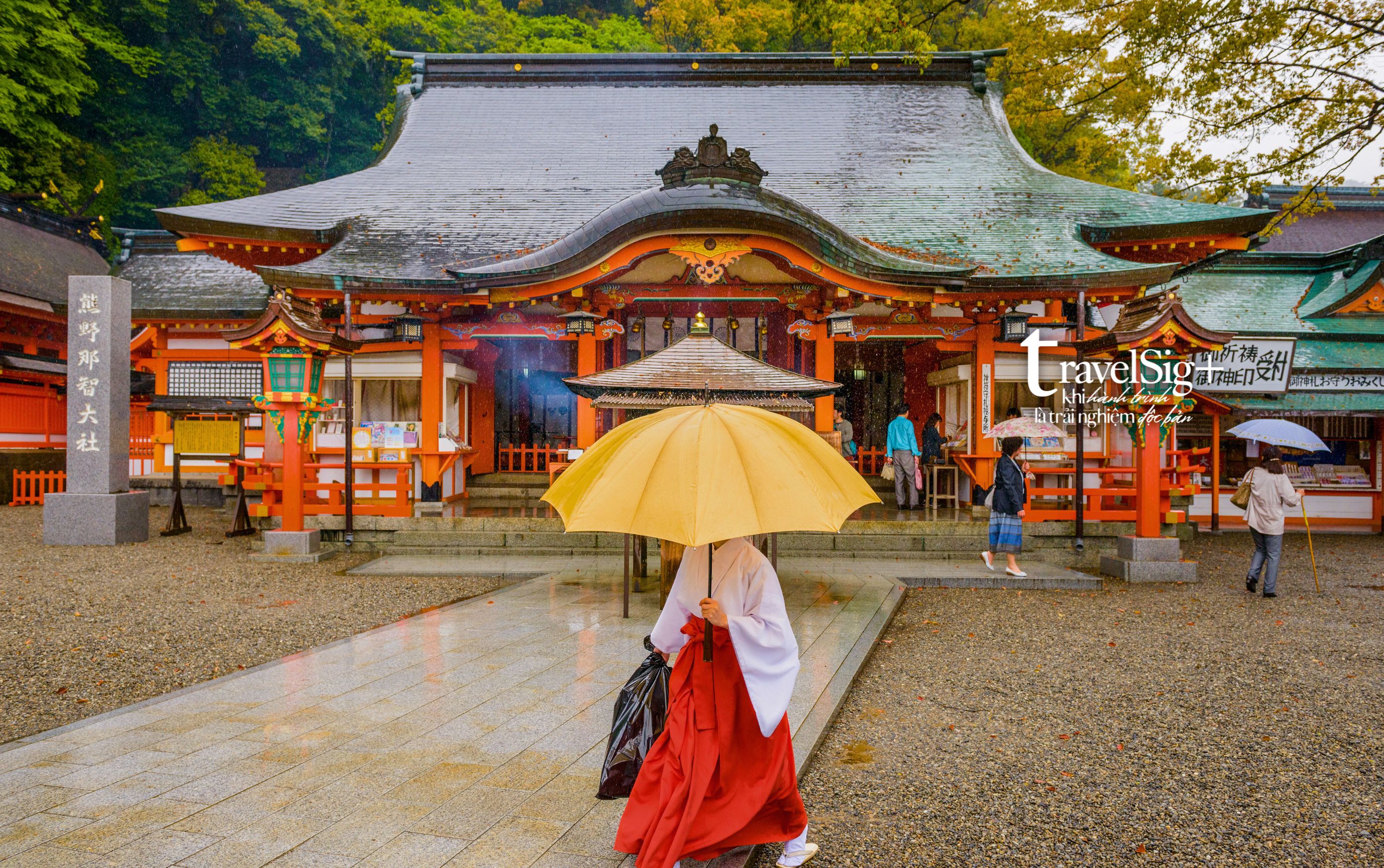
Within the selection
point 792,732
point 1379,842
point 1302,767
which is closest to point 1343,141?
point 1302,767

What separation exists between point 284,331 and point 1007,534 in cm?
908

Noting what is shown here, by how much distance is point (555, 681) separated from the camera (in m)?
4.93

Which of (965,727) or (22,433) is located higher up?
(22,433)

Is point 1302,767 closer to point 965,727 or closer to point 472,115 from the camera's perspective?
point 965,727

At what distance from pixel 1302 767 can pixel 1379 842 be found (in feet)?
2.59

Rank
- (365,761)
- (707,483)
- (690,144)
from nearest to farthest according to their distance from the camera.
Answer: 1. (707,483)
2. (365,761)
3. (690,144)

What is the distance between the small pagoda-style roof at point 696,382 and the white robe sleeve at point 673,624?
3.97m

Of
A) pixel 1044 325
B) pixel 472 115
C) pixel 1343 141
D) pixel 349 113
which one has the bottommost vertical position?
pixel 1044 325

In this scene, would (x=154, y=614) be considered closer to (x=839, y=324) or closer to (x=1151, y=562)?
(x=839, y=324)

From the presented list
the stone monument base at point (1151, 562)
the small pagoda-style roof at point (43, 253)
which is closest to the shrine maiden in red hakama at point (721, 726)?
the stone monument base at point (1151, 562)

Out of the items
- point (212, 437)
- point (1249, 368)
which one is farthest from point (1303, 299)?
point (212, 437)

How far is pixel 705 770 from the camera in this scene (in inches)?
101

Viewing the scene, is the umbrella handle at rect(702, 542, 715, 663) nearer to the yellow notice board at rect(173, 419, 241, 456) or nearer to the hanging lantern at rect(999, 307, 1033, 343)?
the hanging lantern at rect(999, 307, 1033, 343)

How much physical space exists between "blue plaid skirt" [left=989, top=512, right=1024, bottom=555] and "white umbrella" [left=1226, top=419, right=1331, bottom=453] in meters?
2.72
